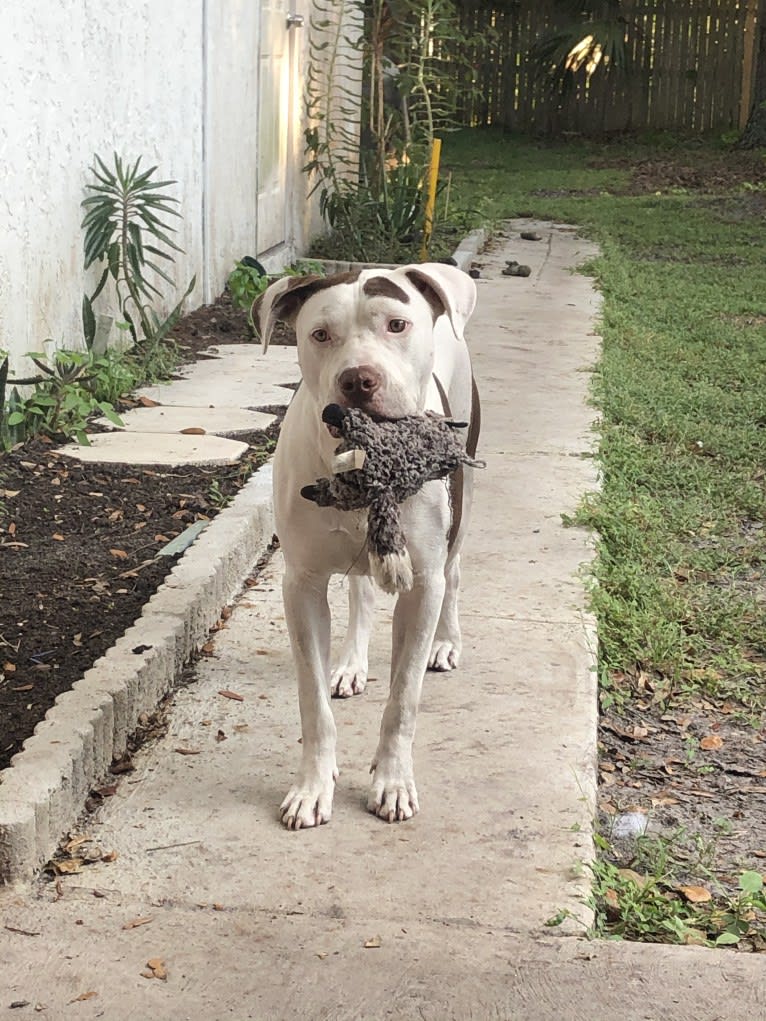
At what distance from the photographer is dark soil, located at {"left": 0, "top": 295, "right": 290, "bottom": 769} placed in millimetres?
3998

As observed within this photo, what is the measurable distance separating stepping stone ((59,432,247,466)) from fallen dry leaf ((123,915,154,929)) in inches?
124

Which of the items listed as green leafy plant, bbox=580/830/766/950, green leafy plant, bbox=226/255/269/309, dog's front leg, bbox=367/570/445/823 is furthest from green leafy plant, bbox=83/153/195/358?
green leafy plant, bbox=580/830/766/950

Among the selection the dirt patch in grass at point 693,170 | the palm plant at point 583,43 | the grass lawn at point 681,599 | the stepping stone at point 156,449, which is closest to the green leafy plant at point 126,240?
the stepping stone at point 156,449

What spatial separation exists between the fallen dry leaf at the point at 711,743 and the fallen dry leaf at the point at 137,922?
1.71 metres

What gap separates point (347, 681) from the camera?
4082 mm

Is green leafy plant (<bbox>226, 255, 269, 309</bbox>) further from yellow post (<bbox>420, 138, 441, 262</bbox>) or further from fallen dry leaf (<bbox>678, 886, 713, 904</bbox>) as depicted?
fallen dry leaf (<bbox>678, 886, 713, 904</bbox>)

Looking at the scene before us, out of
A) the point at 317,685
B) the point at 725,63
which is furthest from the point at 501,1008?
the point at 725,63

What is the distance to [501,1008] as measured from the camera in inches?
105

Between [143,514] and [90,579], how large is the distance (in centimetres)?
72

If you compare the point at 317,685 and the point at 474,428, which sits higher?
the point at 474,428

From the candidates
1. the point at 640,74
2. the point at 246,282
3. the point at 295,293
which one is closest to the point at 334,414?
the point at 295,293

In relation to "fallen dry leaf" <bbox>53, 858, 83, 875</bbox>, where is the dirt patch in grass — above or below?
above

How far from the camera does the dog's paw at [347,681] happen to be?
407 cm

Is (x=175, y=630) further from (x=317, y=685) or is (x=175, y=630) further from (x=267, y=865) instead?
(x=267, y=865)
